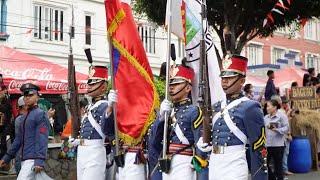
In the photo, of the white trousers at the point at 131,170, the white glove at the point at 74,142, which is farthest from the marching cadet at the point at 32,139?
the white trousers at the point at 131,170

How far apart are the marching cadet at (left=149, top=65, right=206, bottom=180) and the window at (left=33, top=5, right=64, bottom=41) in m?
20.8

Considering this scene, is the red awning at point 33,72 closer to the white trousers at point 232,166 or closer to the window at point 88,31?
the window at point 88,31

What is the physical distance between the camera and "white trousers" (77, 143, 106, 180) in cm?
771

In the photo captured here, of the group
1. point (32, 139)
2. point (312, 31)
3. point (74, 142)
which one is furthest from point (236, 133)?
point (312, 31)

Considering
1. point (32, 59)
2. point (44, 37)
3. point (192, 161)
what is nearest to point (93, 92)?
point (192, 161)

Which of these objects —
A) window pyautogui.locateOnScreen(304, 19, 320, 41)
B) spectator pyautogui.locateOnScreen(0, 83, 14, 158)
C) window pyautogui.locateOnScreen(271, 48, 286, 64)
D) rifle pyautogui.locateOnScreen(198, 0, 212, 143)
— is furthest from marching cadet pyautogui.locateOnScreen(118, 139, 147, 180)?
window pyautogui.locateOnScreen(304, 19, 320, 41)

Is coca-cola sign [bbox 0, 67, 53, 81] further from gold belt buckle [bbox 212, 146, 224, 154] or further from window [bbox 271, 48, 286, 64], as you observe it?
window [bbox 271, 48, 286, 64]

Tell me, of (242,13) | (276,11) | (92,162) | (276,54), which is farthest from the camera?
(276,54)

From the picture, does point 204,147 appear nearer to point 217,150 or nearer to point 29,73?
point 217,150

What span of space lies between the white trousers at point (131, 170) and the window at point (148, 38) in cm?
2522

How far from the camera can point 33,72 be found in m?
18.9

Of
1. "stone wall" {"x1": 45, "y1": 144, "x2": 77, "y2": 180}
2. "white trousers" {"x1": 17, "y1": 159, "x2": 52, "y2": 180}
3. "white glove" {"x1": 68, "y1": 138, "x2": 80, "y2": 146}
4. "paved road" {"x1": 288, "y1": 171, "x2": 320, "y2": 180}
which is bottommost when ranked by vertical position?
"paved road" {"x1": 288, "y1": 171, "x2": 320, "y2": 180}

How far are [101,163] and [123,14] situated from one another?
2020mm

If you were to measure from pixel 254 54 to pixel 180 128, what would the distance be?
35.4 m
